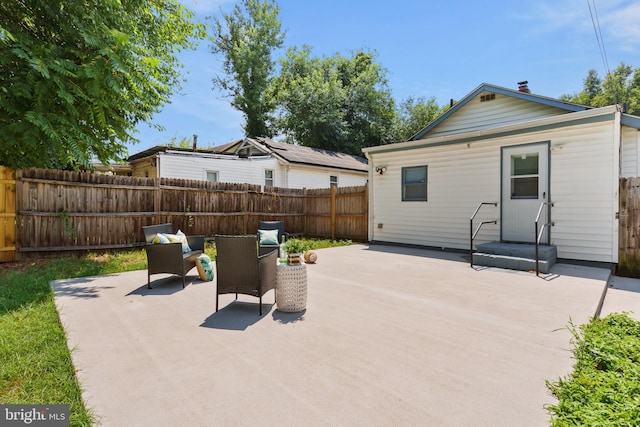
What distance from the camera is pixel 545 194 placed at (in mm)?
6988

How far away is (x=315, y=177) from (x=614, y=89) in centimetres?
3296

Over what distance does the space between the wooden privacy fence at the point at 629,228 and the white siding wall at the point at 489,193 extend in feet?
0.58

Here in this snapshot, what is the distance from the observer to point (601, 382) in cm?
225

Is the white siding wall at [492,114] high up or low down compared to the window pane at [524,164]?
up

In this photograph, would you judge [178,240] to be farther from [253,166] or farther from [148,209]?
[253,166]

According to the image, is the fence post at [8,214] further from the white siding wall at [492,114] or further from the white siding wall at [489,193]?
the white siding wall at [492,114]

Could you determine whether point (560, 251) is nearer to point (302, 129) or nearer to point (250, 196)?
point (250, 196)

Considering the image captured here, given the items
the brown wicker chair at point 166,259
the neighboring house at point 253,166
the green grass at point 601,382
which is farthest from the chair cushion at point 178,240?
the neighboring house at point 253,166

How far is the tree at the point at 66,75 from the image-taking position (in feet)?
16.3

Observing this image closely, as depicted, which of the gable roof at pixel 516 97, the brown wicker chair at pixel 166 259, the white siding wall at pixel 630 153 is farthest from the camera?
the gable roof at pixel 516 97

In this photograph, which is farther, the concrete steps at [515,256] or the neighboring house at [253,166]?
the neighboring house at [253,166]

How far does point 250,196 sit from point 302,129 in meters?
15.2

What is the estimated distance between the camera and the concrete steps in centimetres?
605

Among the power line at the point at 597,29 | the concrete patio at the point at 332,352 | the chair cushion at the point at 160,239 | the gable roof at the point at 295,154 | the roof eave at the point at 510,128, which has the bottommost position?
the concrete patio at the point at 332,352
